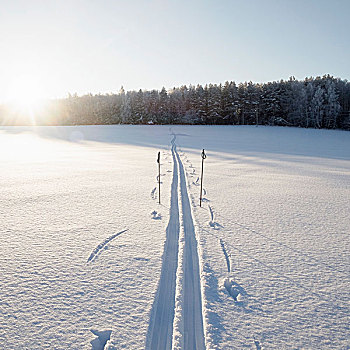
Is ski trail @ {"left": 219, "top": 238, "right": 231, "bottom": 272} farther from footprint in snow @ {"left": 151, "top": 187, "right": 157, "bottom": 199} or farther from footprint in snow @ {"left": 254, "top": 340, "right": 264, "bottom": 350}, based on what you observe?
footprint in snow @ {"left": 151, "top": 187, "right": 157, "bottom": 199}

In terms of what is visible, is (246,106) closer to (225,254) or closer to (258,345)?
(225,254)

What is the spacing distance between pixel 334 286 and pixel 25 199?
7.64 m

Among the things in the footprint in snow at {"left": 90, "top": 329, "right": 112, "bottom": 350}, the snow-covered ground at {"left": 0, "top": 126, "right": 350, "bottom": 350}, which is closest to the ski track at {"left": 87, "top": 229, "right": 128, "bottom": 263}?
the snow-covered ground at {"left": 0, "top": 126, "right": 350, "bottom": 350}

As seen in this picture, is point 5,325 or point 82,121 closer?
point 5,325

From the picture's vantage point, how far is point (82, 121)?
7494 centimetres

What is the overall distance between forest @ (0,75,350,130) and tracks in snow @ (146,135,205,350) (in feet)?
162

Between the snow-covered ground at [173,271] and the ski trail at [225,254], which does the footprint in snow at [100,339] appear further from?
the ski trail at [225,254]

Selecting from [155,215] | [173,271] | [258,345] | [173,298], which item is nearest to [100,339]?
[173,298]

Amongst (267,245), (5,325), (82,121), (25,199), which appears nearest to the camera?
(5,325)

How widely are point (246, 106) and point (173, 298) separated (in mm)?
53973

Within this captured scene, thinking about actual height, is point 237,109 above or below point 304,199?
above

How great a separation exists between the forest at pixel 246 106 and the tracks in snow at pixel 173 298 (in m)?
49.4

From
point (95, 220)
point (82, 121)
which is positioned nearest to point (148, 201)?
point (95, 220)

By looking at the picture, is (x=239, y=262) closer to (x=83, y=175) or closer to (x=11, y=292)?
(x=11, y=292)
